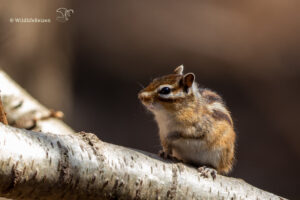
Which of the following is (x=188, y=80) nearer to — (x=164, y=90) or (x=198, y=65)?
(x=164, y=90)

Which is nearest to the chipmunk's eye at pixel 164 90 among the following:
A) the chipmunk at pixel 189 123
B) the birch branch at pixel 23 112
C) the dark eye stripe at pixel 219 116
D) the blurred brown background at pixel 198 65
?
the chipmunk at pixel 189 123

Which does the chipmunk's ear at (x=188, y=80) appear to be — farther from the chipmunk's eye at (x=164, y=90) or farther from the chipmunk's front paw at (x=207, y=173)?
the chipmunk's front paw at (x=207, y=173)

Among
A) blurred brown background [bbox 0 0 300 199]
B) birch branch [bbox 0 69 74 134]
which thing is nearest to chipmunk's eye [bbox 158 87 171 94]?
birch branch [bbox 0 69 74 134]

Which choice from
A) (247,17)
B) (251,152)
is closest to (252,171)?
(251,152)

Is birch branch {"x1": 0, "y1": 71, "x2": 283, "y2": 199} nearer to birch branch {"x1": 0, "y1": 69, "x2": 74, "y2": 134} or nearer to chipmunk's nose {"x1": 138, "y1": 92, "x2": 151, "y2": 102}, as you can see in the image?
chipmunk's nose {"x1": 138, "y1": 92, "x2": 151, "y2": 102}

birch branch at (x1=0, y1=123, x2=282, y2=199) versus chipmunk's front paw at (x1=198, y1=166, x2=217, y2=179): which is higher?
birch branch at (x1=0, y1=123, x2=282, y2=199)
